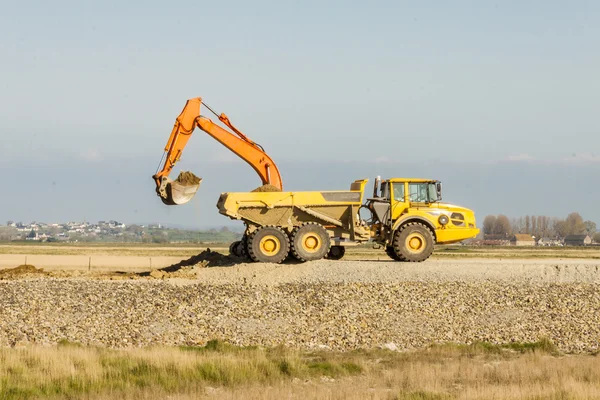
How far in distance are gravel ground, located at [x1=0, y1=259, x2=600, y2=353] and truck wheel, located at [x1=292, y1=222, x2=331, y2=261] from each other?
506 mm

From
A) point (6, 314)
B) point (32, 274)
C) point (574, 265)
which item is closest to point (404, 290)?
point (574, 265)

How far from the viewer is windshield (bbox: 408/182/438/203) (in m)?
29.0

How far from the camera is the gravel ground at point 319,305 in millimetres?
20125

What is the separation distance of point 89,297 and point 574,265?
15044mm

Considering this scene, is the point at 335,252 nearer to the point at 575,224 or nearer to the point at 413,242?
the point at 413,242

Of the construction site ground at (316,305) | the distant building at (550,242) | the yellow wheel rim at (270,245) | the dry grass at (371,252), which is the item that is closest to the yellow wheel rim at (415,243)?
the construction site ground at (316,305)

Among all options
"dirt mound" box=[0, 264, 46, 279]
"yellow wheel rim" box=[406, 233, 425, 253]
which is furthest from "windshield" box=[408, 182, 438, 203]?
"dirt mound" box=[0, 264, 46, 279]

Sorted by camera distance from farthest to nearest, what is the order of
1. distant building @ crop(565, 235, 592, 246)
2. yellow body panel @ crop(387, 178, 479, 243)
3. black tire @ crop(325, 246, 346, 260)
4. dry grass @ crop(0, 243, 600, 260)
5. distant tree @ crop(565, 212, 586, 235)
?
distant tree @ crop(565, 212, 586, 235), distant building @ crop(565, 235, 592, 246), dry grass @ crop(0, 243, 600, 260), black tire @ crop(325, 246, 346, 260), yellow body panel @ crop(387, 178, 479, 243)

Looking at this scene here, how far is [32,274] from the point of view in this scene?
1173 inches

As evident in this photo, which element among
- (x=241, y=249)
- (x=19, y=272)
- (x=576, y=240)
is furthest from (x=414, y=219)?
(x=576, y=240)

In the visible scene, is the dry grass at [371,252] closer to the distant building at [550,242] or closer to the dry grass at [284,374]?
the dry grass at [284,374]

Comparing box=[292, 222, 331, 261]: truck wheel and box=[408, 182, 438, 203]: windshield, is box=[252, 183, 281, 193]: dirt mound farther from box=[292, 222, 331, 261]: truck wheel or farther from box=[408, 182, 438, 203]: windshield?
box=[408, 182, 438, 203]: windshield

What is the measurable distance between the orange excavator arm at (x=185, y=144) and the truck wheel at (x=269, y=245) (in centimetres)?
259

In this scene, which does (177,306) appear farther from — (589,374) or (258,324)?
(589,374)
